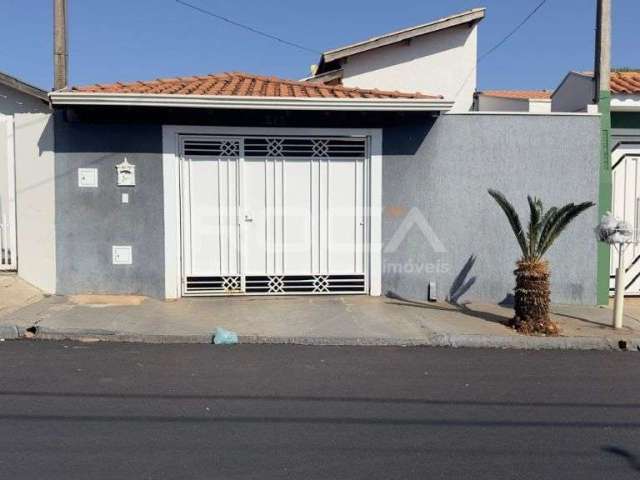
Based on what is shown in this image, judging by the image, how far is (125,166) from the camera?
8852 millimetres

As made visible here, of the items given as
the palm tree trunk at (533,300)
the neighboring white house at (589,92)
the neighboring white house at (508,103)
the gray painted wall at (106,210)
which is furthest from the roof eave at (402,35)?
the palm tree trunk at (533,300)

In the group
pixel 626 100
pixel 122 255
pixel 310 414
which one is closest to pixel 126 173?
pixel 122 255

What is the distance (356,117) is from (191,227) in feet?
10.1

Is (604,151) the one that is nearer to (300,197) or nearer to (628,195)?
(628,195)

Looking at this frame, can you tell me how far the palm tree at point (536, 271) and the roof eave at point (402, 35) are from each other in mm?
9416

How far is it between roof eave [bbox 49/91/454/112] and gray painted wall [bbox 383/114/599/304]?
0.72 meters

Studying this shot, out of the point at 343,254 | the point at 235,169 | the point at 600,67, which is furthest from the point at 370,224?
the point at 600,67

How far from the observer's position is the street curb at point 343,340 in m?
7.02

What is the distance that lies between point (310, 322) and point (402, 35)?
1081 centimetres

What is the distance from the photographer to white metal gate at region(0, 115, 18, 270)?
28.9 feet

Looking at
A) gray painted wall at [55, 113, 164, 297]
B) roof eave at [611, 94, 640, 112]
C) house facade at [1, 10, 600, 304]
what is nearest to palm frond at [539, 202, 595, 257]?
house facade at [1, 10, 600, 304]

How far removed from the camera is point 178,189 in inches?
355

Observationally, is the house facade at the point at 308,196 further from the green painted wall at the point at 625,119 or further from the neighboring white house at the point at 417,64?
the neighboring white house at the point at 417,64

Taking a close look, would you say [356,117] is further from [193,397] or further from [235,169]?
[193,397]
